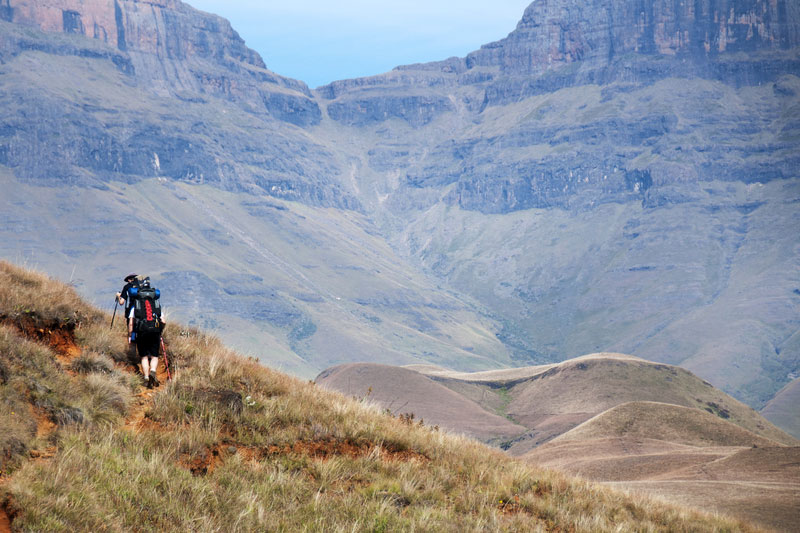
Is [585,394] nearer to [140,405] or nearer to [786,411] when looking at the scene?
[140,405]

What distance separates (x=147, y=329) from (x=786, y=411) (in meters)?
195

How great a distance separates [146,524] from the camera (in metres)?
8.80

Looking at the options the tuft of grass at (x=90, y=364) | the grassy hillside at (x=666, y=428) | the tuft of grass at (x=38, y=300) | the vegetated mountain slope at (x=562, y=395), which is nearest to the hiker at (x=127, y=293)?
the tuft of grass at (x=38, y=300)

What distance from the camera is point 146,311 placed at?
13570mm

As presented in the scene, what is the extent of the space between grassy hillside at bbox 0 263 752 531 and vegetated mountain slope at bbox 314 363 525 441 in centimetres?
8194

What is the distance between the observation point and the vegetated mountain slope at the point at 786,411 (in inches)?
6851

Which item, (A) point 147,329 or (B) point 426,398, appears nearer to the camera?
(A) point 147,329

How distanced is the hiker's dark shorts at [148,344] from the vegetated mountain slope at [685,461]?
8.40 metres

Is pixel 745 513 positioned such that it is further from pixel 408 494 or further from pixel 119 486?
pixel 119 486

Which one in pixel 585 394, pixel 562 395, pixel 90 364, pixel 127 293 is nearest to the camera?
pixel 90 364

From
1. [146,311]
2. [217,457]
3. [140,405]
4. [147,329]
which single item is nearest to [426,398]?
[146,311]

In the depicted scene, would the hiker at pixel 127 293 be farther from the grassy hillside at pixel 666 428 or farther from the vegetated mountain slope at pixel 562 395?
the vegetated mountain slope at pixel 562 395

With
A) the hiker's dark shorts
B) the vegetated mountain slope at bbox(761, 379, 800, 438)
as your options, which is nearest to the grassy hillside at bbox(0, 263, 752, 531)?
the hiker's dark shorts

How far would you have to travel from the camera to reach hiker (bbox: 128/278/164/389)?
520 inches
